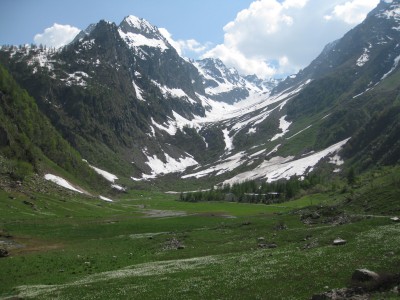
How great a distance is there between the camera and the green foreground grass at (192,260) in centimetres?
3262

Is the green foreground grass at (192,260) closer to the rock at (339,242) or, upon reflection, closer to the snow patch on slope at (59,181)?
the rock at (339,242)

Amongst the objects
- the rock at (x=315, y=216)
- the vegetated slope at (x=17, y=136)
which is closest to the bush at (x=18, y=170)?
the vegetated slope at (x=17, y=136)

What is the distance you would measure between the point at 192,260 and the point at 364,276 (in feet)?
80.9

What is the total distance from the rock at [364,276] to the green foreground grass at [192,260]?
1139 mm

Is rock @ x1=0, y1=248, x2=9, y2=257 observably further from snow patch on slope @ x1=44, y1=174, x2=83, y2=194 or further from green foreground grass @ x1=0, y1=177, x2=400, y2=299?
snow patch on slope @ x1=44, y1=174, x2=83, y2=194

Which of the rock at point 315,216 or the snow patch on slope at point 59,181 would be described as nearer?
the rock at point 315,216

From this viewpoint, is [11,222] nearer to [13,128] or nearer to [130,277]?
[130,277]

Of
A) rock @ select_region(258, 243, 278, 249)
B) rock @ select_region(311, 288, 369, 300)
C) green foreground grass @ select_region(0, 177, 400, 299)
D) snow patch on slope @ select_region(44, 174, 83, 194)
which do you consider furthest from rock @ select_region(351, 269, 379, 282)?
snow patch on slope @ select_region(44, 174, 83, 194)

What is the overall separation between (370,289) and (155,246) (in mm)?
43044

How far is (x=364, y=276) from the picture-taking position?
28.3 meters

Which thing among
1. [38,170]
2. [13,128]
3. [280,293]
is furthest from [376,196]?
[13,128]

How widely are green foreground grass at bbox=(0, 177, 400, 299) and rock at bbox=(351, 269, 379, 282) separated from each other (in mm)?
1139

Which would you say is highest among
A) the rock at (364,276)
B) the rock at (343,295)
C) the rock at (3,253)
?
the rock at (364,276)

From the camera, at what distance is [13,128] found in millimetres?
164250
